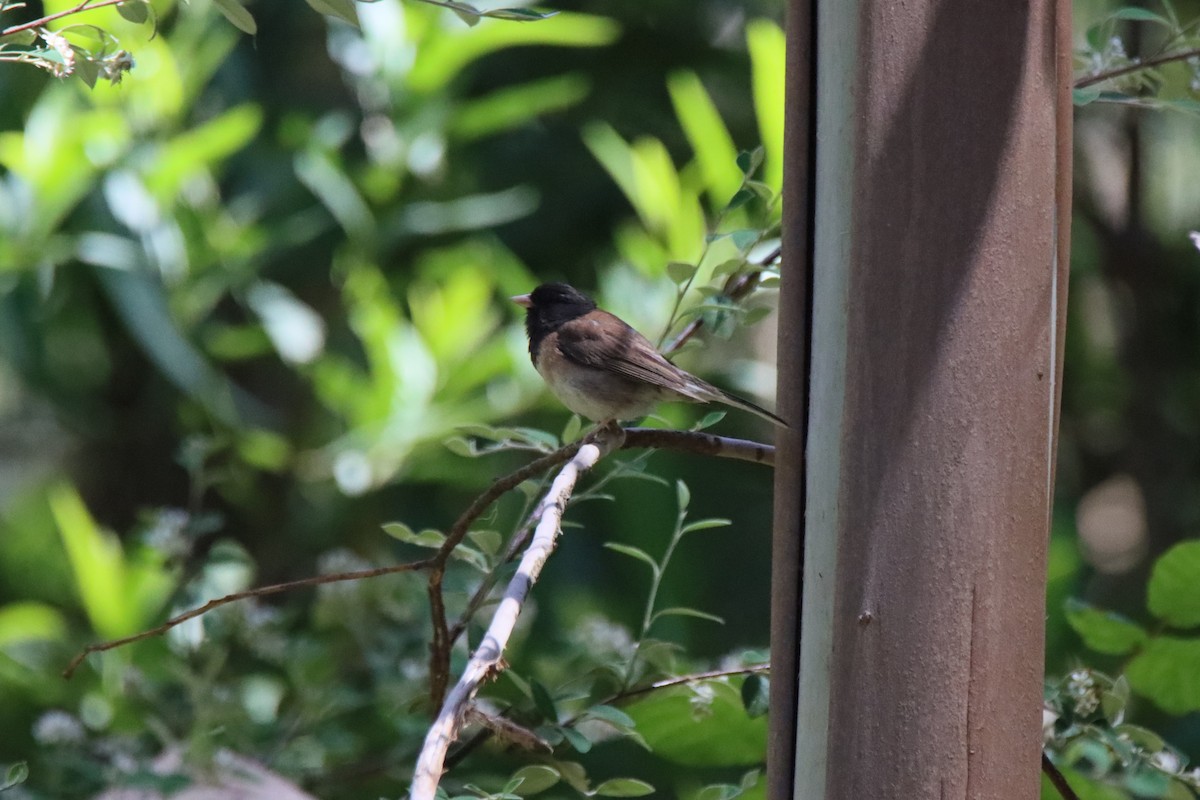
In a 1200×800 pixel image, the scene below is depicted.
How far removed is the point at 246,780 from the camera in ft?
6.26

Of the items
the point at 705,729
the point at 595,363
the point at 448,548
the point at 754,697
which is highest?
the point at 448,548

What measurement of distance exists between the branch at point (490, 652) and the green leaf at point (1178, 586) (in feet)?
2.31

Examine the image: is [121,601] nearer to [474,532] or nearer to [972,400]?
[474,532]

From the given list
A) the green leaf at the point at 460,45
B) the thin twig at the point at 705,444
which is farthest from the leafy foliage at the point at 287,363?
the thin twig at the point at 705,444

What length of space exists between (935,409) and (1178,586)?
0.60m

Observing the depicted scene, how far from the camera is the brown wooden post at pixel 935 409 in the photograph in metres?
0.96

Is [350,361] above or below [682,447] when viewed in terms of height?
below

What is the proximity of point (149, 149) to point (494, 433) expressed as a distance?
1691mm

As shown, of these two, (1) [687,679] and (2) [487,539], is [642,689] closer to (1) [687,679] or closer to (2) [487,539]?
(1) [687,679]

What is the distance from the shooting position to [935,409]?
3.20 ft

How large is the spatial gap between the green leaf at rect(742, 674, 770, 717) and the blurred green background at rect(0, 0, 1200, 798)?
→ 0.08 meters

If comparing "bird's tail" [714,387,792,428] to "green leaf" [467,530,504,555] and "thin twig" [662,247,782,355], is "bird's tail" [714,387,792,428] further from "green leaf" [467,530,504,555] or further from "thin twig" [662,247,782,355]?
"green leaf" [467,530,504,555]

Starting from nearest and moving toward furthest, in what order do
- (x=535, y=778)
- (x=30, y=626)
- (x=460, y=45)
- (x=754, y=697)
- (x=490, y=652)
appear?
1. (x=490, y=652)
2. (x=535, y=778)
3. (x=754, y=697)
4. (x=30, y=626)
5. (x=460, y=45)

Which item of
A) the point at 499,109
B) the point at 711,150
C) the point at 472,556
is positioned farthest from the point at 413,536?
the point at 499,109
